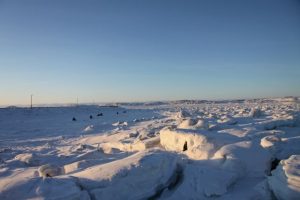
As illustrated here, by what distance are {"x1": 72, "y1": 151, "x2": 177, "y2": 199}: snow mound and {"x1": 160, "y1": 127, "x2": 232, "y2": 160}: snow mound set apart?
56.8 inches

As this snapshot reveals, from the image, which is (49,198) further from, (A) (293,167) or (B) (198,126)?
(B) (198,126)

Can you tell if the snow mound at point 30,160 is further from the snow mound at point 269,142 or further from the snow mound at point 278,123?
the snow mound at point 278,123

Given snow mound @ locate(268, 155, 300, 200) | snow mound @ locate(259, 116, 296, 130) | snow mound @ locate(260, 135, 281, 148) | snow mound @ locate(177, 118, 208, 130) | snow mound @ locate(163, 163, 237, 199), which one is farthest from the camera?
snow mound @ locate(259, 116, 296, 130)

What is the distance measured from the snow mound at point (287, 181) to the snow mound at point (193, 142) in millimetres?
1875

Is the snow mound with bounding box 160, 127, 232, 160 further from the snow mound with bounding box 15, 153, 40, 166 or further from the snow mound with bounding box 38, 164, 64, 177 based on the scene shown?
the snow mound with bounding box 15, 153, 40, 166

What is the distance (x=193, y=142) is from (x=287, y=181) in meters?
3.04

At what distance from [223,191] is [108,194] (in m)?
1.99

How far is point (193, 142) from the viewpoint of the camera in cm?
799

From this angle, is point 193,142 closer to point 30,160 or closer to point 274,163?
point 274,163

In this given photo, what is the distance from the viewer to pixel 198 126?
1091 centimetres

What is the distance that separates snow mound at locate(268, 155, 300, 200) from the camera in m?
4.96

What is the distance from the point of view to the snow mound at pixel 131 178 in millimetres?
5156

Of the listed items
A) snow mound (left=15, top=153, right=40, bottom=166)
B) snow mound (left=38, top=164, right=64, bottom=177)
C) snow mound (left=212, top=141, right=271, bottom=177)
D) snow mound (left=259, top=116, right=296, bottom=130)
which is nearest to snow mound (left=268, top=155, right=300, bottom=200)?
snow mound (left=212, top=141, right=271, bottom=177)

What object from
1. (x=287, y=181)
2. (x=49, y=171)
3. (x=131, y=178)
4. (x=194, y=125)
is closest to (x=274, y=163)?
(x=287, y=181)
